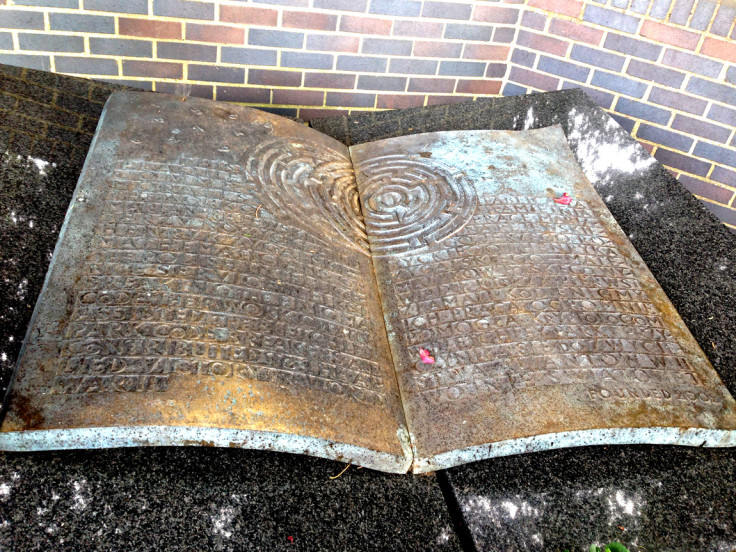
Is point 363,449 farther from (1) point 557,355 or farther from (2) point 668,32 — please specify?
(2) point 668,32

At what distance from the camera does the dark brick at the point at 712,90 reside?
9.53 ft

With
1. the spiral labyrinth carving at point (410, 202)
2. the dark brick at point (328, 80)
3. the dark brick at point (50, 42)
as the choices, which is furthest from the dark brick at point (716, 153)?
the dark brick at point (50, 42)

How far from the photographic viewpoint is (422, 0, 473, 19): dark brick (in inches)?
121

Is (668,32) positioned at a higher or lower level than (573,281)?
higher

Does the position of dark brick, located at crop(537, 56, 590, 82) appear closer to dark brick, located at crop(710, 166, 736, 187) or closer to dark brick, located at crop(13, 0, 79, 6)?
dark brick, located at crop(710, 166, 736, 187)

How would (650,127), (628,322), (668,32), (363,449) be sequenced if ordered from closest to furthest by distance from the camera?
(363,449) → (628,322) → (668,32) → (650,127)

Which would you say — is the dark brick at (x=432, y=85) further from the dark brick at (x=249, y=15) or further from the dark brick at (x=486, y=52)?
the dark brick at (x=249, y=15)

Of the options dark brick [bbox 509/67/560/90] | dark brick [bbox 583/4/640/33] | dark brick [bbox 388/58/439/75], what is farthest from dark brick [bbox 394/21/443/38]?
dark brick [bbox 583/4/640/33]

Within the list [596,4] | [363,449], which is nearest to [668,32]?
[596,4]

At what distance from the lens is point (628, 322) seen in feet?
5.98

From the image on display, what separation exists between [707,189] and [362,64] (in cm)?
188

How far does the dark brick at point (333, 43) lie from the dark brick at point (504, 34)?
28.8 inches

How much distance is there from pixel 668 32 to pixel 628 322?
1781 mm

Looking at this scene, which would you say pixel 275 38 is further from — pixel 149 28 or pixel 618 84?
pixel 618 84
